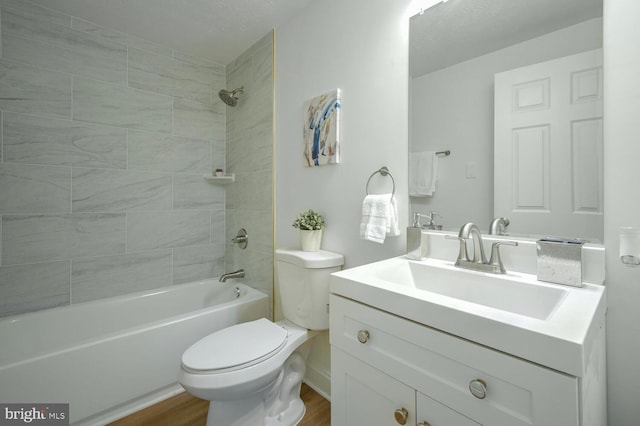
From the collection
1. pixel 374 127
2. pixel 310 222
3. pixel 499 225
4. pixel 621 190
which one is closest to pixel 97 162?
pixel 310 222

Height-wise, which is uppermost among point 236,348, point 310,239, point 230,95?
point 230,95

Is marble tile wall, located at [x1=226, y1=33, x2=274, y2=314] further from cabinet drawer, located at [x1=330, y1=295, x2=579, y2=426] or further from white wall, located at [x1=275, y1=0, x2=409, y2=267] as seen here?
cabinet drawer, located at [x1=330, y1=295, x2=579, y2=426]

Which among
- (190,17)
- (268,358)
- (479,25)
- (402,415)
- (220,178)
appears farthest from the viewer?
(220,178)

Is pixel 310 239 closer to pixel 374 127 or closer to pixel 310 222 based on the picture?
pixel 310 222

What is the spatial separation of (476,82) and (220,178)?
6.48 ft

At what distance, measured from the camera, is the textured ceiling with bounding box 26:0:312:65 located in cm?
174

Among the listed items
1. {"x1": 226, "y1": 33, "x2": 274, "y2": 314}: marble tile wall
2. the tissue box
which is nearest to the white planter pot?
{"x1": 226, "y1": 33, "x2": 274, "y2": 314}: marble tile wall

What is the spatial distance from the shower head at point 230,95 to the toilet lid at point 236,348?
174cm

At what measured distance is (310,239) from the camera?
5.32 feet

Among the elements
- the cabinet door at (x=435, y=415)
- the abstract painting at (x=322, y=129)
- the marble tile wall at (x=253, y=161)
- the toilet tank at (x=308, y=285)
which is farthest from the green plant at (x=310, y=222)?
the cabinet door at (x=435, y=415)

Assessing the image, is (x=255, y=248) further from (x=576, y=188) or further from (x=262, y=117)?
(x=576, y=188)

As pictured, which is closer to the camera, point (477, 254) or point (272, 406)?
point (477, 254)

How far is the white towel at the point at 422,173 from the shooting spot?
126cm

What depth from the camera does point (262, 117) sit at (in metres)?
2.15
